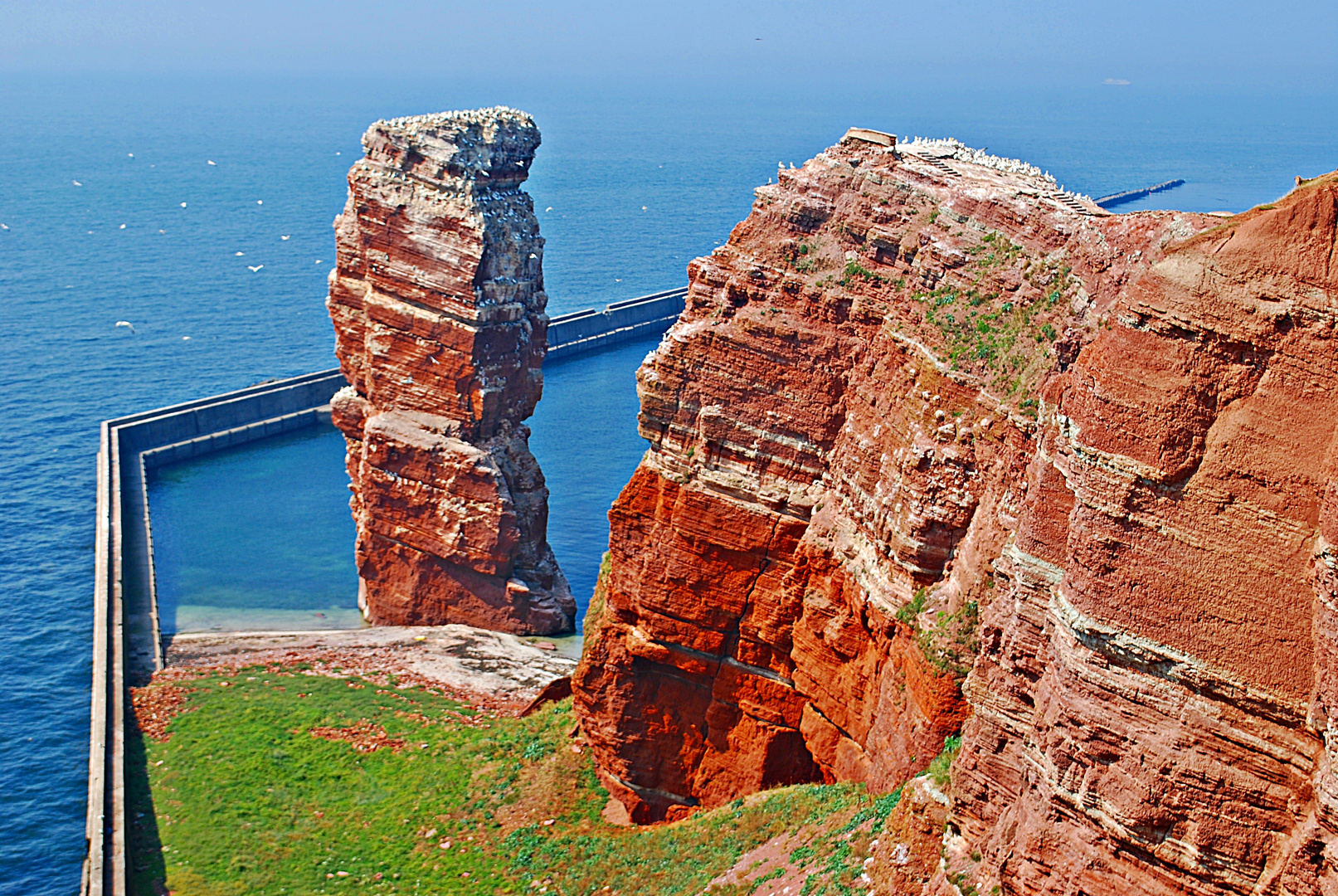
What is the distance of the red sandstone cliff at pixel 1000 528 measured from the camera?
14555mm

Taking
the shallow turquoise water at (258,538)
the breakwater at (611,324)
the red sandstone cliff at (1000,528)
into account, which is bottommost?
the shallow turquoise water at (258,538)

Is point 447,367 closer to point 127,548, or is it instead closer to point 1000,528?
point 127,548

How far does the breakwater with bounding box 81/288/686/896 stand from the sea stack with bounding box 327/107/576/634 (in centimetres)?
1118

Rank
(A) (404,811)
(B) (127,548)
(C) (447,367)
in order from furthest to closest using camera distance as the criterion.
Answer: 1. (B) (127,548)
2. (C) (447,367)
3. (A) (404,811)

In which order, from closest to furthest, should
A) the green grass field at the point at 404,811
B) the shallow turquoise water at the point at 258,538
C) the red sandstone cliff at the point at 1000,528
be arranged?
1. the red sandstone cliff at the point at 1000,528
2. the green grass field at the point at 404,811
3. the shallow turquoise water at the point at 258,538

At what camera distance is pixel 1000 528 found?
2264 centimetres

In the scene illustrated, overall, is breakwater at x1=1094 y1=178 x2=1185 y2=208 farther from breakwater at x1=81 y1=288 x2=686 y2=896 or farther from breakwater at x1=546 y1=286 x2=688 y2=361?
breakwater at x1=81 y1=288 x2=686 y2=896

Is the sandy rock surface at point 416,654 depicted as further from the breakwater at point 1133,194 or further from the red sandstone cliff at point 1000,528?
the breakwater at point 1133,194

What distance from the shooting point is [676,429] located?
32.7m

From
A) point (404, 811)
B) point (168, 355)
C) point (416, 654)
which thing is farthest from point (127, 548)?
point (168, 355)

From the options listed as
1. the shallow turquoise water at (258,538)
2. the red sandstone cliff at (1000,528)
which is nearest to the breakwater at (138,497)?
the shallow turquoise water at (258,538)

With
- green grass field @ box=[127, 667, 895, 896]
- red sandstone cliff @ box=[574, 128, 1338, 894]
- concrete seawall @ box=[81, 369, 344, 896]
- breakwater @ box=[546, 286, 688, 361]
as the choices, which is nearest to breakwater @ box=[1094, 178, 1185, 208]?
breakwater @ box=[546, 286, 688, 361]

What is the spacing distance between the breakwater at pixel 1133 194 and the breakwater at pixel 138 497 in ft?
184

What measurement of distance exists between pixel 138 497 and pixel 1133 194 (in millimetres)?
125005
